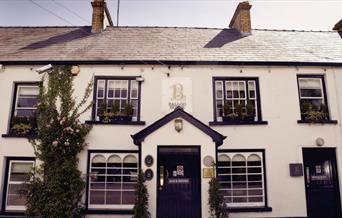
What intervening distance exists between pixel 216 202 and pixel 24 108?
24.9 feet

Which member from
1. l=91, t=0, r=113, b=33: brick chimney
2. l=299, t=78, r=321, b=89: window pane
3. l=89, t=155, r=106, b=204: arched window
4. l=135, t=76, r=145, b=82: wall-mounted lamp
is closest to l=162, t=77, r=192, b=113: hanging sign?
l=135, t=76, r=145, b=82: wall-mounted lamp

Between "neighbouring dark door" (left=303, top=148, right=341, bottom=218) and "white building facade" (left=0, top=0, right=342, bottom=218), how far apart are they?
0.03m

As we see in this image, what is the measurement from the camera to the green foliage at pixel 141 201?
8570mm

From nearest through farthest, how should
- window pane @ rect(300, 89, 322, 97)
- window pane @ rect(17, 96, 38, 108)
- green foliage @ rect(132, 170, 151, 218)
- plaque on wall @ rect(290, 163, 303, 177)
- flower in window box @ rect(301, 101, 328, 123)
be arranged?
1. green foliage @ rect(132, 170, 151, 218)
2. plaque on wall @ rect(290, 163, 303, 177)
3. flower in window box @ rect(301, 101, 328, 123)
4. window pane @ rect(17, 96, 38, 108)
5. window pane @ rect(300, 89, 322, 97)

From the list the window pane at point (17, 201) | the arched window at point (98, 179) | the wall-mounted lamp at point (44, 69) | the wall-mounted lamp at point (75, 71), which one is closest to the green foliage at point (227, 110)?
A: the arched window at point (98, 179)

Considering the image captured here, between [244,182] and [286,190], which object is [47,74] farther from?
[286,190]

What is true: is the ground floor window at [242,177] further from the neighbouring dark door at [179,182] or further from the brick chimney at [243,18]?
the brick chimney at [243,18]

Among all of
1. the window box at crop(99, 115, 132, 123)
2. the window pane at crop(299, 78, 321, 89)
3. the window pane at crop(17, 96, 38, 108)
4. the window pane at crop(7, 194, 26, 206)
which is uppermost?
the window pane at crop(299, 78, 321, 89)

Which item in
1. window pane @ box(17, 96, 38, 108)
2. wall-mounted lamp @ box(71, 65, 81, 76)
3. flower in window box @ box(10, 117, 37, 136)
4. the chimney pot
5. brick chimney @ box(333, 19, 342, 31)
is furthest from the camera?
brick chimney @ box(333, 19, 342, 31)

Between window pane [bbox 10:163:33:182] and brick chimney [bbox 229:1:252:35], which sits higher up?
brick chimney [bbox 229:1:252:35]

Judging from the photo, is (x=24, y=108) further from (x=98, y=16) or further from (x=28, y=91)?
(x=98, y=16)

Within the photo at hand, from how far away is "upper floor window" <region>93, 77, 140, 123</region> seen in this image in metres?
10.3

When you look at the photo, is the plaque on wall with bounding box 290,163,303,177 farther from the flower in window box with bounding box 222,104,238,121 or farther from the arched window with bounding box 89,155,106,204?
the arched window with bounding box 89,155,106,204

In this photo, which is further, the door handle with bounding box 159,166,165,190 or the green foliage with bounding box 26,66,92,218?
the door handle with bounding box 159,166,165,190
